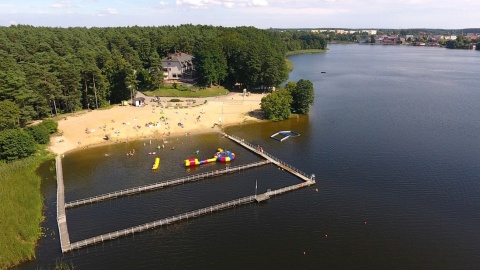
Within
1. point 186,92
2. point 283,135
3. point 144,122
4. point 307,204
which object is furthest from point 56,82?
point 307,204

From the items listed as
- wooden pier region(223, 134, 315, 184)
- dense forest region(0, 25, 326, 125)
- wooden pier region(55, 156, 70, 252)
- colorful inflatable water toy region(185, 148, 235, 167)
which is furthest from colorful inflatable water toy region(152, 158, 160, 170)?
dense forest region(0, 25, 326, 125)

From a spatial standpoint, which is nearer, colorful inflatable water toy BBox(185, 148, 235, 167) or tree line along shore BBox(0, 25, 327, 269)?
tree line along shore BBox(0, 25, 327, 269)

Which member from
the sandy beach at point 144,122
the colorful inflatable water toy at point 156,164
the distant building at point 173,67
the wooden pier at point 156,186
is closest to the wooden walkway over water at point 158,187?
the wooden pier at point 156,186

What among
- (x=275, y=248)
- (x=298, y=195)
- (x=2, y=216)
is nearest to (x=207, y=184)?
(x=298, y=195)

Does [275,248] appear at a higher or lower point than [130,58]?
lower

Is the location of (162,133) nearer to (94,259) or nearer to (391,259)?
(94,259)

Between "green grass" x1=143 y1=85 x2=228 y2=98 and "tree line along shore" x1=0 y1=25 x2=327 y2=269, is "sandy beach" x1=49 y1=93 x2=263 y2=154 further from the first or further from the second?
"green grass" x1=143 y1=85 x2=228 y2=98

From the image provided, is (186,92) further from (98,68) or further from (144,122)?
(144,122)

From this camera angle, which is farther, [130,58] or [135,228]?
[130,58]
